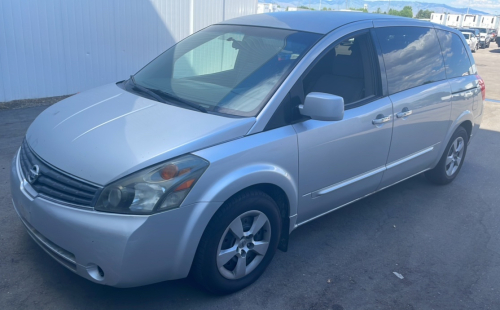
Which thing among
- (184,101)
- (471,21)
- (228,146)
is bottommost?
(471,21)

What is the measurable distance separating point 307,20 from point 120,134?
1.96 metres

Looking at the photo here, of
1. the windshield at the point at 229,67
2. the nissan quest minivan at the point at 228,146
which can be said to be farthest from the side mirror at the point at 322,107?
the windshield at the point at 229,67

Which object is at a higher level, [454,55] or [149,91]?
[454,55]

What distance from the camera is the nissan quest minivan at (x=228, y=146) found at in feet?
8.75

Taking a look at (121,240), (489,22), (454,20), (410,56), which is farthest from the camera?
(454,20)

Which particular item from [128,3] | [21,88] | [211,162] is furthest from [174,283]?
[128,3]

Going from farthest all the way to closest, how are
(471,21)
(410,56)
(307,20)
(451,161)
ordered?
(471,21)
(451,161)
(410,56)
(307,20)

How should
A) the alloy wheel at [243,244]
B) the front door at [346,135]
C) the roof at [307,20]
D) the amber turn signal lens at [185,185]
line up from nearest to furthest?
the amber turn signal lens at [185,185], the alloy wheel at [243,244], the front door at [346,135], the roof at [307,20]

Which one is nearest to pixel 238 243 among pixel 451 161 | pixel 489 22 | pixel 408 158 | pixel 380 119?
pixel 380 119

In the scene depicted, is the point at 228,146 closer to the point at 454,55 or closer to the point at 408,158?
the point at 408,158

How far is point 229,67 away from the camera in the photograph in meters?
3.78

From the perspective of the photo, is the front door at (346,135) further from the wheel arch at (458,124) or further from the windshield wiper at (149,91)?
the wheel arch at (458,124)

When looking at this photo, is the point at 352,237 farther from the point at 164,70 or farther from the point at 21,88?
the point at 21,88

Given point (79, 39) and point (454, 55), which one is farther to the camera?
point (79, 39)
